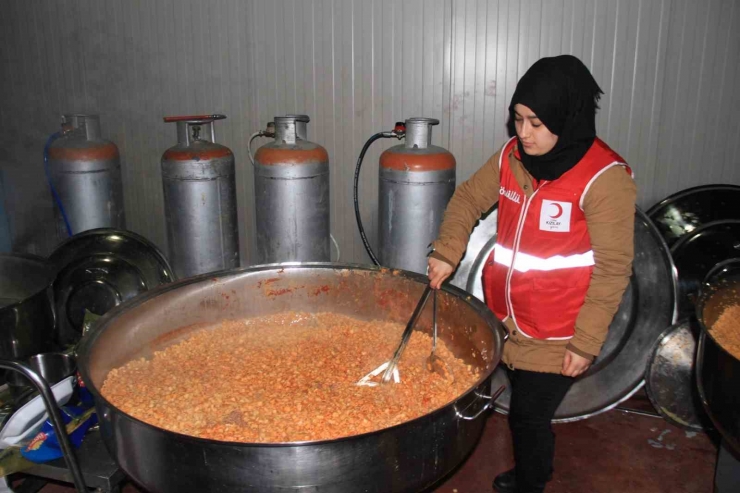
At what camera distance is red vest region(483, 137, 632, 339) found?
1603 millimetres

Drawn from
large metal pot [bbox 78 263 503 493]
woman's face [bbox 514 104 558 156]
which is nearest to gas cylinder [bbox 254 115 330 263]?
large metal pot [bbox 78 263 503 493]

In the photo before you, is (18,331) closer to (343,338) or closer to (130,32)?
(343,338)

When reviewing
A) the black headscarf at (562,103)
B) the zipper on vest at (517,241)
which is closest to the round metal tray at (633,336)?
the zipper on vest at (517,241)

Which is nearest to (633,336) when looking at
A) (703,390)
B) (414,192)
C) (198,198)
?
(703,390)

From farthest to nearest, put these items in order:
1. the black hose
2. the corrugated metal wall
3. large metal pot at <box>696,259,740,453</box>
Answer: the black hose → the corrugated metal wall → large metal pot at <box>696,259,740,453</box>

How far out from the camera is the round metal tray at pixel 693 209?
2949 millimetres

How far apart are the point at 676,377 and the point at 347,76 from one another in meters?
2.37

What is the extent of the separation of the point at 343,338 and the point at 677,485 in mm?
1410

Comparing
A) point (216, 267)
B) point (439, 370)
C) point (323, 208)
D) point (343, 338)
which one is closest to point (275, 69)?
point (323, 208)

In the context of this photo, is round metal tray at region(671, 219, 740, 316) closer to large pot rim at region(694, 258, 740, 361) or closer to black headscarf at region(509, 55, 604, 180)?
large pot rim at region(694, 258, 740, 361)

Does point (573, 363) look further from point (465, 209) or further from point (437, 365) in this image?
point (465, 209)

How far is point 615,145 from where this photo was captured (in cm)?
314

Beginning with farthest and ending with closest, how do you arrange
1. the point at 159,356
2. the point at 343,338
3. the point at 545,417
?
the point at 343,338
the point at 159,356
the point at 545,417

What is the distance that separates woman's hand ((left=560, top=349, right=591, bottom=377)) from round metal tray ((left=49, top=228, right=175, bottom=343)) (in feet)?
7.34
